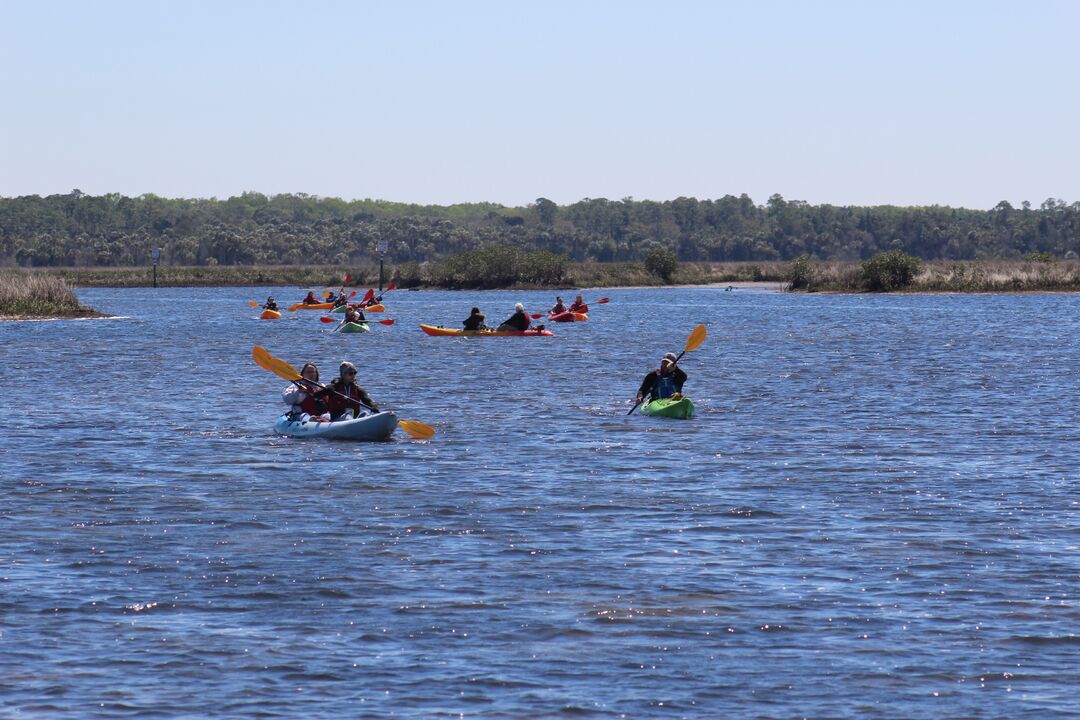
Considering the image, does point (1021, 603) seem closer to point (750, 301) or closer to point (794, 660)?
point (794, 660)

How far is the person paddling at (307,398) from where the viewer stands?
22.4m

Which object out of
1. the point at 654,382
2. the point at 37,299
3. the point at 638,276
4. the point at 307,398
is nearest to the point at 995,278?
the point at 638,276

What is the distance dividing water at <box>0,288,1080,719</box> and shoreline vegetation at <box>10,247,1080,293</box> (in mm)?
42476

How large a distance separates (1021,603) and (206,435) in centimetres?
1477

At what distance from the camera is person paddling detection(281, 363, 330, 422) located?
22.4m

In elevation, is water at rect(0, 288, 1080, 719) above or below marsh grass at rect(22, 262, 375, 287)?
below

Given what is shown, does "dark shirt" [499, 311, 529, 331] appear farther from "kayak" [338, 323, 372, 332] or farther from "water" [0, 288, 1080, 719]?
"water" [0, 288, 1080, 719]

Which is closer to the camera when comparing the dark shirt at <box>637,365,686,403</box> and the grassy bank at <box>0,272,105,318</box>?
the dark shirt at <box>637,365,686,403</box>

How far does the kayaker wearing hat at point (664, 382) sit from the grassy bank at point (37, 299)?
40.9m

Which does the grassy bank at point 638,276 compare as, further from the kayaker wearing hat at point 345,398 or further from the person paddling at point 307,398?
the kayaker wearing hat at point 345,398

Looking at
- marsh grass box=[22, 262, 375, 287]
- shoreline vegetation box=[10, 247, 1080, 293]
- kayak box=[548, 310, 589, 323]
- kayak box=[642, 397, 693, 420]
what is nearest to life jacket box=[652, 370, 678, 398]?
kayak box=[642, 397, 693, 420]

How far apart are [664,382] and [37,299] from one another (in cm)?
4318

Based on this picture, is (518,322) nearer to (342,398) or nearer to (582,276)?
(342,398)

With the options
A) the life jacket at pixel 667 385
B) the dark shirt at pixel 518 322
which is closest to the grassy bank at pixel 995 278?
the dark shirt at pixel 518 322
